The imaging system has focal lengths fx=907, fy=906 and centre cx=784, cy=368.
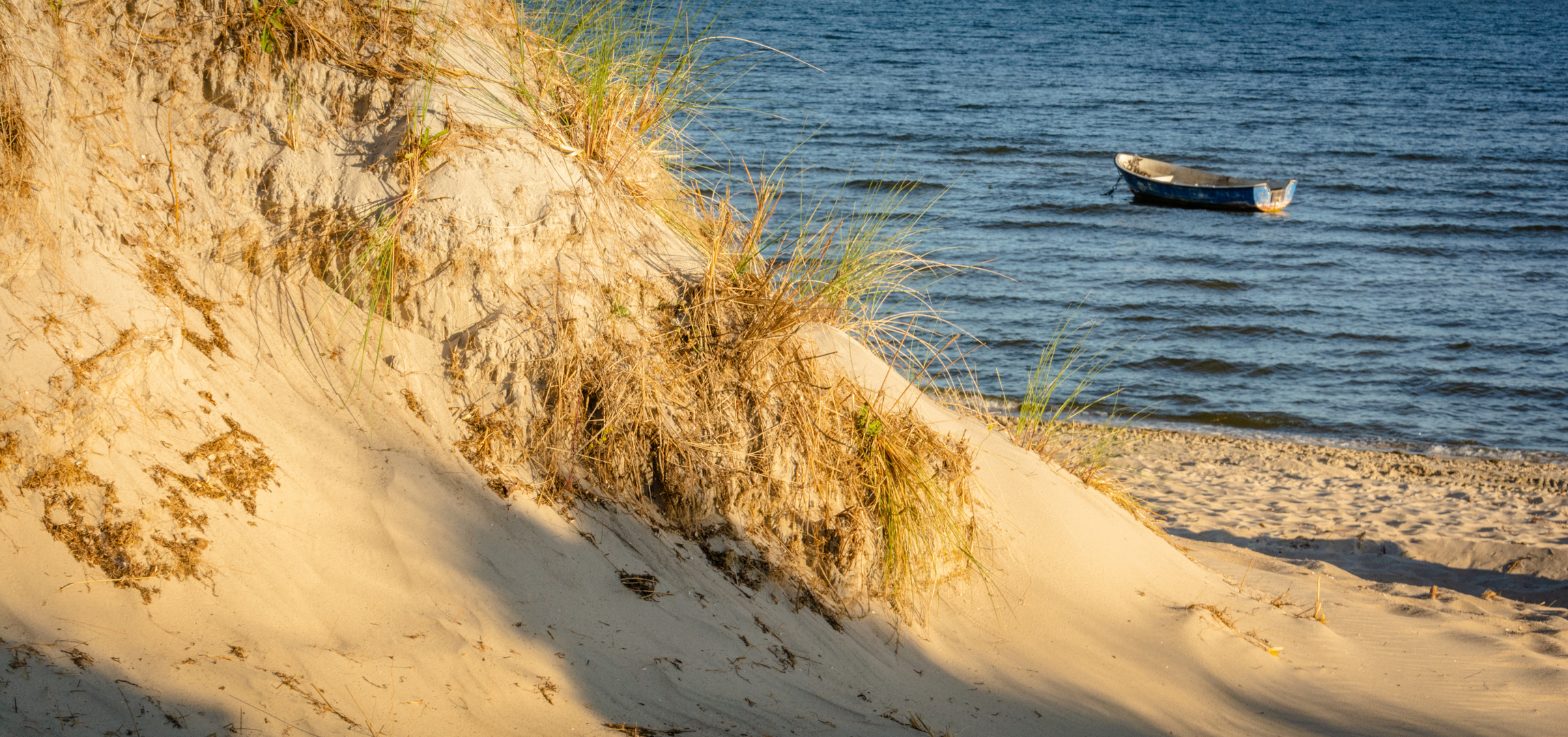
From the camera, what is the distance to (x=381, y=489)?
323 cm

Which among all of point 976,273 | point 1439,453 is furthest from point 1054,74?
point 1439,453

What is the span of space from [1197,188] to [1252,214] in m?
1.33

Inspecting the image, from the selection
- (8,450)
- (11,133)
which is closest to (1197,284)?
(11,133)

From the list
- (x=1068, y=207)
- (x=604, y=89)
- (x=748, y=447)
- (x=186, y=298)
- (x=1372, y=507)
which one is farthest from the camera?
(x=1068, y=207)

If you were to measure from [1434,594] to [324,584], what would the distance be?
6.38 metres

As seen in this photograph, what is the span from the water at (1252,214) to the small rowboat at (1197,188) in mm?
508

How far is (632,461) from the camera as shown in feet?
11.7

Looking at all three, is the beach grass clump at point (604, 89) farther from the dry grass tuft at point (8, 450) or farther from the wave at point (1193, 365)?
the wave at point (1193, 365)

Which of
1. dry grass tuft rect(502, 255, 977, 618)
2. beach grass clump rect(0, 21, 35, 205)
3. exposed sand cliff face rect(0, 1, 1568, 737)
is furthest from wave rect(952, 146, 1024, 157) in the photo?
beach grass clump rect(0, 21, 35, 205)

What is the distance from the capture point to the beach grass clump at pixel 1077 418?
558 cm

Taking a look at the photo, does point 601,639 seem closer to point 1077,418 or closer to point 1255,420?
point 1077,418

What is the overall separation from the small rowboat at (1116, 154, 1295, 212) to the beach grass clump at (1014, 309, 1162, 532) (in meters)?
7.97

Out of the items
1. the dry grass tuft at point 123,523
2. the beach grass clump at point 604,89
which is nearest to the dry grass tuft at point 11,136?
the dry grass tuft at point 123,523

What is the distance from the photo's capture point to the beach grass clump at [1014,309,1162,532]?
558cm
